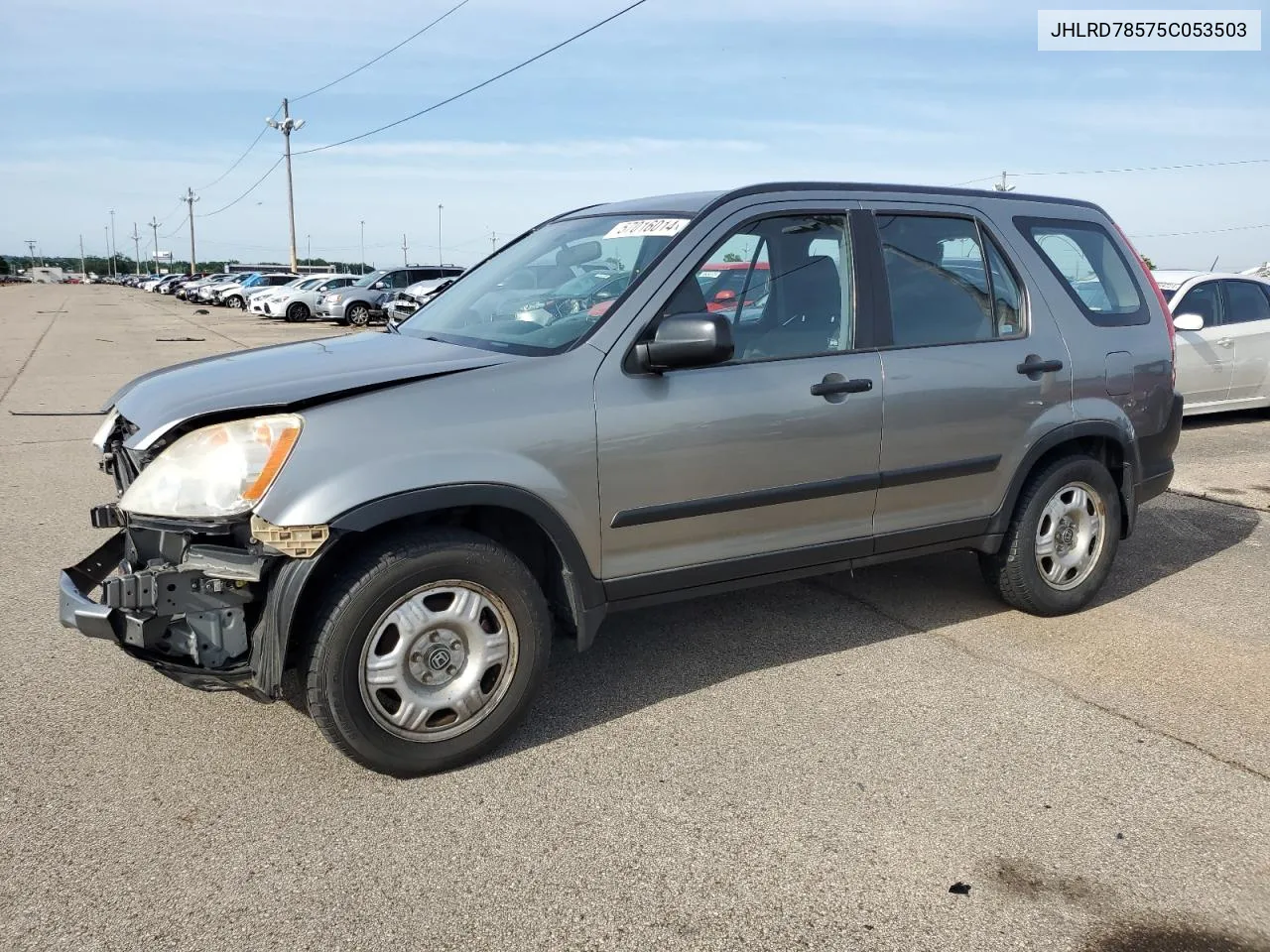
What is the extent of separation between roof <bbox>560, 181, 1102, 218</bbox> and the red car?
23 centimetres

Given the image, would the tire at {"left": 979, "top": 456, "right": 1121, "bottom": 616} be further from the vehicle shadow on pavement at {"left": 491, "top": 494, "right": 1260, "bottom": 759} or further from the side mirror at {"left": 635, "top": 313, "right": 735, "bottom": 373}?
the side mirror at {"left": 635, "top": 313, "right": 735, "bottom": 373}

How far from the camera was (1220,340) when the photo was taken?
1016 cm

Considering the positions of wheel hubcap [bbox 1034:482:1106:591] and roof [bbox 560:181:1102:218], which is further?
wheel hubcap [bbox 1034:482:1106:591]

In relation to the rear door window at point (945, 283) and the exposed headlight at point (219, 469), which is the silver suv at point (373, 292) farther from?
the exposed headlight at point (219, 469)

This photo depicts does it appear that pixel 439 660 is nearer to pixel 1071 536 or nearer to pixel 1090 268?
pixel 1071 536

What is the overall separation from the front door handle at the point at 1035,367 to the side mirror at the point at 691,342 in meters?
1.63

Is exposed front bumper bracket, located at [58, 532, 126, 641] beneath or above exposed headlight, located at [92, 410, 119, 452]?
beneath

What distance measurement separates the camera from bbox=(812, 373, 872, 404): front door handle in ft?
12.9

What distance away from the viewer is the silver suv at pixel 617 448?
10.3ft

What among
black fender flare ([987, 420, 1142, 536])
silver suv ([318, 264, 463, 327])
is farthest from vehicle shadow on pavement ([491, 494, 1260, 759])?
silver suv ([318, 264, 463, 327])

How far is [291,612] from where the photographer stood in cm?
309

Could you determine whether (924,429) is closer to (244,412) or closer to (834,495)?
(834,495)

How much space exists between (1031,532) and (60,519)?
18.4ft

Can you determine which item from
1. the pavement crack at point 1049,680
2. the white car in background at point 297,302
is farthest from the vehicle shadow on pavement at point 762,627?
the white car in background at point 297,302
